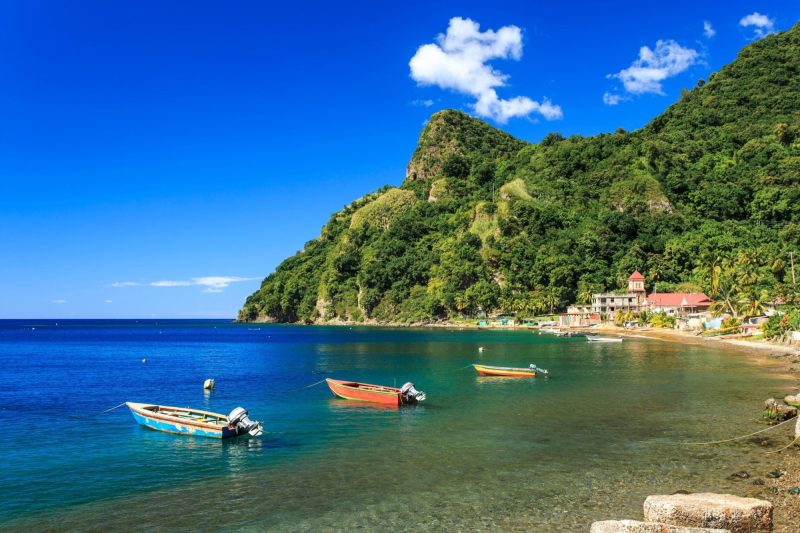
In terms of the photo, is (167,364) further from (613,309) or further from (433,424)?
(613,309)

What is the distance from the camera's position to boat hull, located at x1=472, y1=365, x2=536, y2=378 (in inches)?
1934

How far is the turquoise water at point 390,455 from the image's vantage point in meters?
16.5

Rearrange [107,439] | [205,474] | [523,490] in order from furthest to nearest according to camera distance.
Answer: [107,439] → [205,474] → [523,490]

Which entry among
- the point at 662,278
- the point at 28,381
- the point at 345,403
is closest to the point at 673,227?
the point at 662,278

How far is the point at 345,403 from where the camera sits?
36.6 metres

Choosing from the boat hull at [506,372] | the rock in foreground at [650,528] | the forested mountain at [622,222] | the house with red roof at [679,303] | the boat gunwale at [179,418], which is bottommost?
the boat hull at [506,372]

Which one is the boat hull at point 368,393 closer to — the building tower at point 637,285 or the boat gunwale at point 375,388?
the boat gunwale at point 375,388

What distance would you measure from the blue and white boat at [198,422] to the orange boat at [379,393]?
9904mm

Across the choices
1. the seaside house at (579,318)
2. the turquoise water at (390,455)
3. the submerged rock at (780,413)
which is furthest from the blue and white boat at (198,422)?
the seaside house at (579,318)

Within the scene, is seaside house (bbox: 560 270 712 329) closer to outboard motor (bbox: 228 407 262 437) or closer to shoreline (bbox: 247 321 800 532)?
shoreline (bbox: 247 321 800 532)

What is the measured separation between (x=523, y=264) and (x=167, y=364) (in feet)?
371

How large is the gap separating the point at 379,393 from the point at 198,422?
12.4 meters

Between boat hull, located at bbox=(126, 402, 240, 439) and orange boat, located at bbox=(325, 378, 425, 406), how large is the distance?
1090 centimetres

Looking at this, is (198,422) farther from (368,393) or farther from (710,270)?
(710,270)
